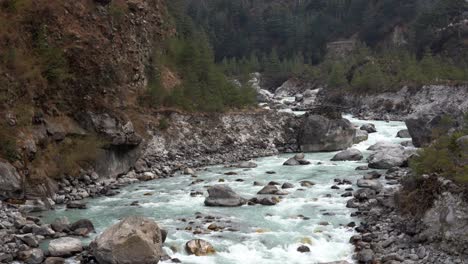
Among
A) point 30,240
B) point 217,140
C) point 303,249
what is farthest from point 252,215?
point 217,140

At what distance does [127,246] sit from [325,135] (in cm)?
3096

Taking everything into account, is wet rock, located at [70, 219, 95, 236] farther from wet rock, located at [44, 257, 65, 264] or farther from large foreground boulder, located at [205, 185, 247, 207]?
large foreground boulder, located at [205, 185, 247, 207]

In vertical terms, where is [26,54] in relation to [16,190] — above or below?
above

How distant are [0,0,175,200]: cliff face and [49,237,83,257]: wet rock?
23.7ft

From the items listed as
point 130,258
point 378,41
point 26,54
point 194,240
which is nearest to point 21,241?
point 130,258

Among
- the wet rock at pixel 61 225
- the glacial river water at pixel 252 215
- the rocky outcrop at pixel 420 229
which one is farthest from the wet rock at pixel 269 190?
the wet rock at pixel 61 225

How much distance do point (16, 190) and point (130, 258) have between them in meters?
10.6

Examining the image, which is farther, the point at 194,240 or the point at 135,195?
the point at 135,195

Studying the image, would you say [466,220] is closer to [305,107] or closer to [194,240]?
[194,240]

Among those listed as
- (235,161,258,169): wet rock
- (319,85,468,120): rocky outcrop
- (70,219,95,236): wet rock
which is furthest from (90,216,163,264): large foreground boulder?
(319,85,468,120): rocky outcrop

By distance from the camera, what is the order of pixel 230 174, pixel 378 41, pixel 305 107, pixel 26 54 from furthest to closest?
1. pixel 378 41
2. pixel 305 107
3. pixel 230 174
4. pixel 26 54

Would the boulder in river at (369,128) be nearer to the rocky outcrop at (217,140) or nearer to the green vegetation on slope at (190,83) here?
the rocky outcrop at (217,140)

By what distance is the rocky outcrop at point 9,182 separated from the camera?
80.6 ft

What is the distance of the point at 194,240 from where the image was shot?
20.0 metres
